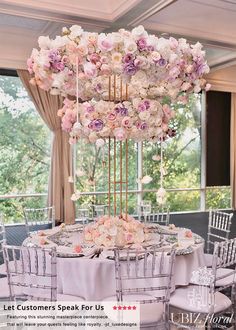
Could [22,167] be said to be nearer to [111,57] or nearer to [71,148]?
[71,148]

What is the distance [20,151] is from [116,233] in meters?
5.08

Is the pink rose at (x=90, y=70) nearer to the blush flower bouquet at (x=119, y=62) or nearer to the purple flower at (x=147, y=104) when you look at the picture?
the blush flower bouquet at (x=119, y=62)

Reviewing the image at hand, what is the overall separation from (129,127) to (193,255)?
4.17ft

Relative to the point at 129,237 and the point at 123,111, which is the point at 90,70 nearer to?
the point at 123,111

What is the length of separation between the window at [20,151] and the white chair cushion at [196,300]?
17.8 ft

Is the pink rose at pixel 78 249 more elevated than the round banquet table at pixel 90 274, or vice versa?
the pink rose at pixel 78 249

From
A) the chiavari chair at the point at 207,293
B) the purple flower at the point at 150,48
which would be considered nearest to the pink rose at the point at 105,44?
the purple flower at the point at 150,48

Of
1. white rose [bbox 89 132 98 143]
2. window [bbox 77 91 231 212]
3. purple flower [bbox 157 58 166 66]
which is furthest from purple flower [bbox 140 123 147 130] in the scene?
window [bbox 77 91 231 212]

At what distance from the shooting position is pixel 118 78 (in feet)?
10.2

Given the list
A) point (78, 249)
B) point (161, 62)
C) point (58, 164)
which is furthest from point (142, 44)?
point (58, 164)

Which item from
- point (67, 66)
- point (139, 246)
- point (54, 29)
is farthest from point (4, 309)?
point (54, 29)

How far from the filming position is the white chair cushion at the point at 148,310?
2.64 meters

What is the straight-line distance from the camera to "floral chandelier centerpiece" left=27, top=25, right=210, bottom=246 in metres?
2.78

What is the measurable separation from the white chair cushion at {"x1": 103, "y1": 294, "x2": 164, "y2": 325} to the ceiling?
3776mm
